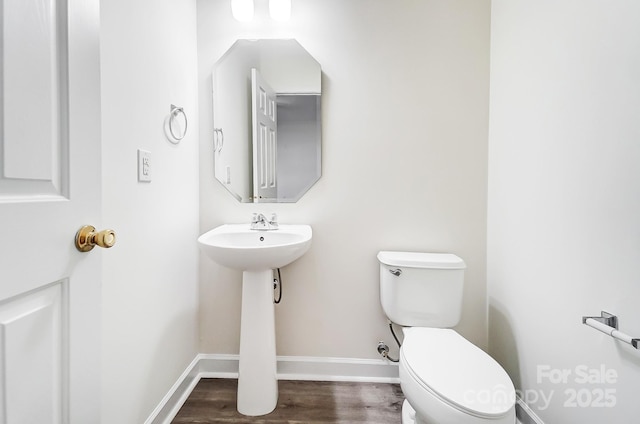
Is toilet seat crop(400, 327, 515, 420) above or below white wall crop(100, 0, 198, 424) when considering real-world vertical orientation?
below

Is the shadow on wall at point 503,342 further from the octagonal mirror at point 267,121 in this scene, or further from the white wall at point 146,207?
the white wall at point 146,207

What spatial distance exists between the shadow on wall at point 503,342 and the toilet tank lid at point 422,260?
0.34 meters

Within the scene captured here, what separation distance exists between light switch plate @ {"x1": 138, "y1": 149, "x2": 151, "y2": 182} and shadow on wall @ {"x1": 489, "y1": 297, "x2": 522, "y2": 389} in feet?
5.65

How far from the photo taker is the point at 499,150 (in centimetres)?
141

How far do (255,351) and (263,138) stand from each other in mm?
1084

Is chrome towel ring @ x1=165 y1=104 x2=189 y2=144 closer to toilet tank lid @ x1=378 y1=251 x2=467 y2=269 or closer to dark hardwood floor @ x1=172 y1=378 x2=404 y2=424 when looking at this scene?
toilet tank lid @ x1=378 y1=251 x2=467 y2=269

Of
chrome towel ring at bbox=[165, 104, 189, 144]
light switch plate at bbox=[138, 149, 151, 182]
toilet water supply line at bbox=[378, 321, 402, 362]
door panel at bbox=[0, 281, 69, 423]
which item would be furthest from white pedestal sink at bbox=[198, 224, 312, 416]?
door panel at bbox=[0, 281, 69, 423]

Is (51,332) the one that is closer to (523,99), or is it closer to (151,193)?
(151,193)

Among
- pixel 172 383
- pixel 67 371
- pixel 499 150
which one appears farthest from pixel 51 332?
pixel 499 150

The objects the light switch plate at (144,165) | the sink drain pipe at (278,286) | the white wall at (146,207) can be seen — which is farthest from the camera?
the sink drain pipe at (278,286)

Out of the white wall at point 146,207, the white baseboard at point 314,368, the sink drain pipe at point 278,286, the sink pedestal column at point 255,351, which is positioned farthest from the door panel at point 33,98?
the white baseboard at point 314,368

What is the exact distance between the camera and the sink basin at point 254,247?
113 cm

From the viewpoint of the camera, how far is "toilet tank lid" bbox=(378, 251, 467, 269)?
4.34ft

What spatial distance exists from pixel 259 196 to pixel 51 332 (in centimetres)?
107
